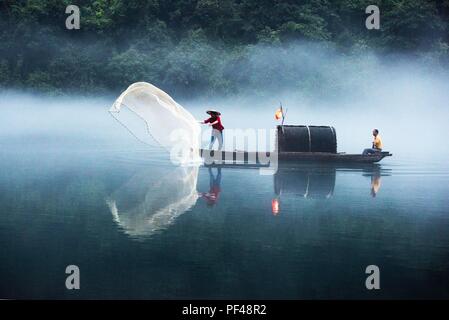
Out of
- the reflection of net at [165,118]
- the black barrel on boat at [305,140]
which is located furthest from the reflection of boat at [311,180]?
the reflection of net at [165,118]

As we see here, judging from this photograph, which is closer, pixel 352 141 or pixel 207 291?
pixel 207 291

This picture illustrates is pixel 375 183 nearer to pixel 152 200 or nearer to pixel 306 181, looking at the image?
pixel 306 181

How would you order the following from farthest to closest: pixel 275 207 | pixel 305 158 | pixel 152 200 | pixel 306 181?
pixel 305 158, pixel 306 181, pixel 152 200, pixel 275 207

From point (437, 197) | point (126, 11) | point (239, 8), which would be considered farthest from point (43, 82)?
point (437, 197)

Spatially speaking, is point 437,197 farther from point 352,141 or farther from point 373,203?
point 352,141

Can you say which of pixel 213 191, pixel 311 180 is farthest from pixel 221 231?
pixel 311 180

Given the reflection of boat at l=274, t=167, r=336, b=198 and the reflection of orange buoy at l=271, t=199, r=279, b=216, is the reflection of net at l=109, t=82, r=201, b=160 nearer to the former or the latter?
the reflection of boat at l=274, t=167, r=336, b=198

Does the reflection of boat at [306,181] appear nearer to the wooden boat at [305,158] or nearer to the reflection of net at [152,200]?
the wooden boat at [305,158]

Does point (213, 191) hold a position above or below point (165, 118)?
below

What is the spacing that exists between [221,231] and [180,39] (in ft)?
153

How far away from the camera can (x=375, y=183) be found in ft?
80.8

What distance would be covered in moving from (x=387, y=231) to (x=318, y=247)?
235cm

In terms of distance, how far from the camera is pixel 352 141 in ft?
149

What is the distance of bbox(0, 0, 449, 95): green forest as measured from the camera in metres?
58.0
